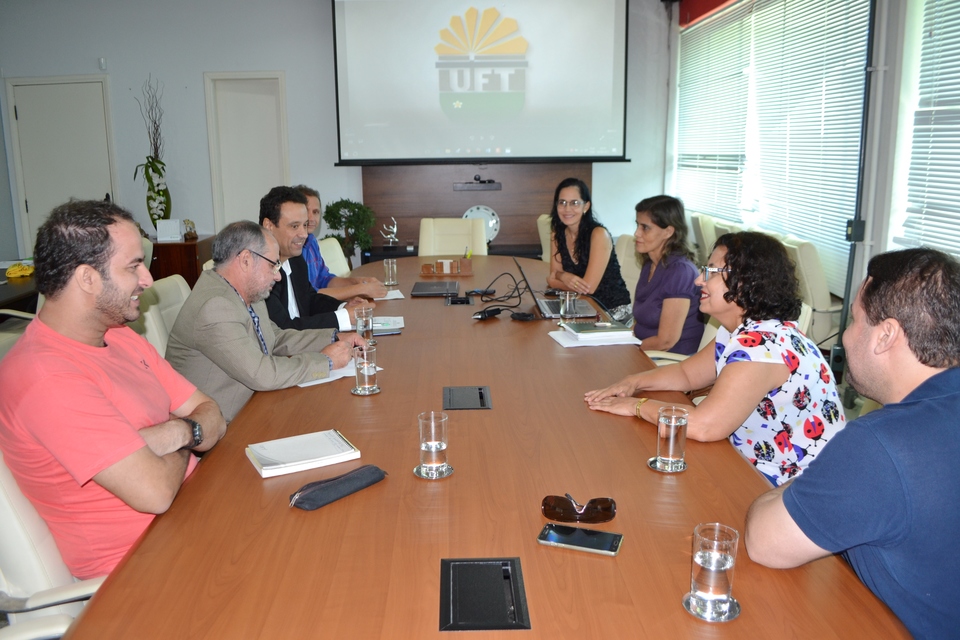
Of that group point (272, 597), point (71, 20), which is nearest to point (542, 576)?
point (272, 597)

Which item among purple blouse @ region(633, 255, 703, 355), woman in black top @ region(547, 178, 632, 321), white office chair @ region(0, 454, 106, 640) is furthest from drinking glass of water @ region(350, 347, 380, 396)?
woman in black top @ region(547, 178, 632, 321)

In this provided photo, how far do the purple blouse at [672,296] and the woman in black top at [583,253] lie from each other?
482 mm

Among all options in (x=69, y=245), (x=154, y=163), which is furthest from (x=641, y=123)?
(x=69, y=245)

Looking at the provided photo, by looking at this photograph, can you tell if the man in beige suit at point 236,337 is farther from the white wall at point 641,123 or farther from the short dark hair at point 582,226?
the white wall at point 641,123

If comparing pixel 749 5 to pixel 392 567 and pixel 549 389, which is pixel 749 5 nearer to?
pixel 549 389

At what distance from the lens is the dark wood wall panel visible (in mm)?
7938

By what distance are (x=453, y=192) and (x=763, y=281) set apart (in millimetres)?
6064

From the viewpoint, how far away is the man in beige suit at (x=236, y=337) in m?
2.39

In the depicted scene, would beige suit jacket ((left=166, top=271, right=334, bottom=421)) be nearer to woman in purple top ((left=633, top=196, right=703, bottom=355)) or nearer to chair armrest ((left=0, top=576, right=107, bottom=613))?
chair armrest ((left=0, top=576, right=107, bottom=613))

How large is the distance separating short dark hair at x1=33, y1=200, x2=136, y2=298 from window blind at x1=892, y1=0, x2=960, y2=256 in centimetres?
363

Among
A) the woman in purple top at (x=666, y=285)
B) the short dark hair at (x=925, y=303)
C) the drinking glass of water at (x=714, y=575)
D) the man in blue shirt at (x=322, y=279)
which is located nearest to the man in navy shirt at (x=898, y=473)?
the short dark hair at (x=925, y=303)

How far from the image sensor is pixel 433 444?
177 centimetres

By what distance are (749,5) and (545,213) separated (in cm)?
270

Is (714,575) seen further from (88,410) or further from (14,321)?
(14,321)
